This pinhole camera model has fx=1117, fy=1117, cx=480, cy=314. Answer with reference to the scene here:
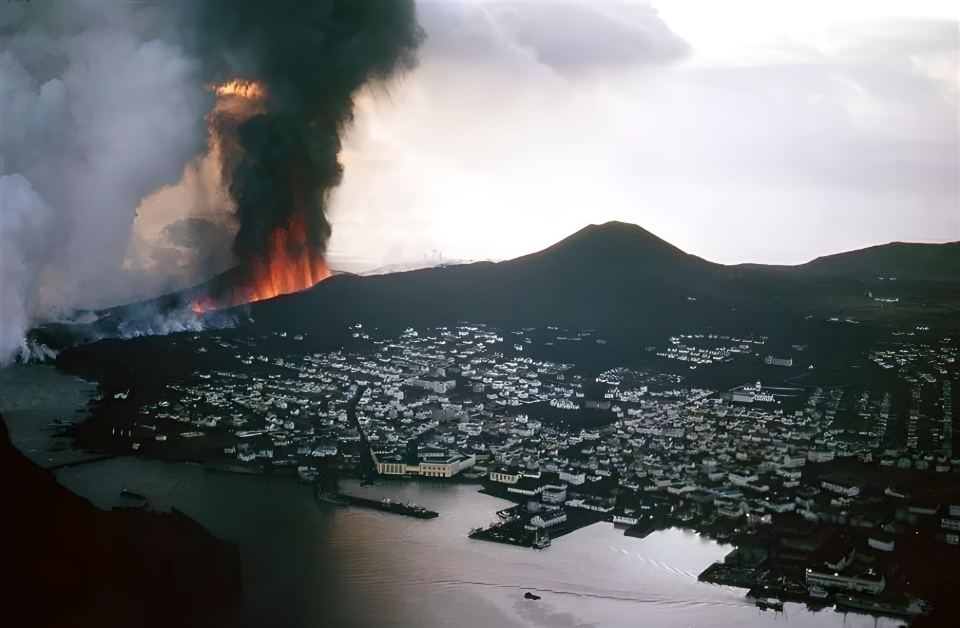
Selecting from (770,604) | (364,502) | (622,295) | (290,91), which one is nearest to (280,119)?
(290,91)

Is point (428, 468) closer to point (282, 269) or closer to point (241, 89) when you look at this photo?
point (282, 269)

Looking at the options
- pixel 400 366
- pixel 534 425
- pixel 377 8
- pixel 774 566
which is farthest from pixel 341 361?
pixel 377 8

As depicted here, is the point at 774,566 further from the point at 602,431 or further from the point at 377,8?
the point at 377,8

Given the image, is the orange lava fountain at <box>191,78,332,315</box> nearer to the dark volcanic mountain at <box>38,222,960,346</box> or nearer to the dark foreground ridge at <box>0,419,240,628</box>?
the dark volcanic mountain at <box>38,222,960,346</box>

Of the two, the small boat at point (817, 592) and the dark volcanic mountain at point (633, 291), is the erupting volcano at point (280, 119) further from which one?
the small boat at point (817, 592)

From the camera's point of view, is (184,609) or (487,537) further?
(487,537)

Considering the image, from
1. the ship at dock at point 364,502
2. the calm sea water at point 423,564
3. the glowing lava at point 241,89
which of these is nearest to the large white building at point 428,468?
the calm sea water at point 423,564
